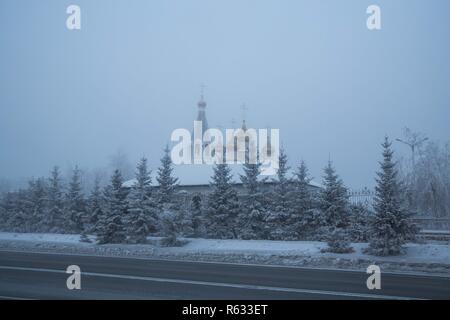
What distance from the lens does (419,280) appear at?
38.1 ft

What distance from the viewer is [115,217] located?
22359 mm

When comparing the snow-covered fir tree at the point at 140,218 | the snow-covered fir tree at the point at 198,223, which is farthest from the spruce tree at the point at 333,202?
the snow-covered fir tree at the point at 140,218

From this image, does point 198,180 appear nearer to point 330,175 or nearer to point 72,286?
point 330,175

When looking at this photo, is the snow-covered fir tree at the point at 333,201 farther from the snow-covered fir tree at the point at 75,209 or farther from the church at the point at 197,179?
the snow-covered fir tree at the point at 75,209

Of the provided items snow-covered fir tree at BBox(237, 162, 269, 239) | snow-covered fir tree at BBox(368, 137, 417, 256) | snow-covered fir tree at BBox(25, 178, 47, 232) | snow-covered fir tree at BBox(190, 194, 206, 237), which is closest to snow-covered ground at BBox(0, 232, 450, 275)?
snow-covered fir tree at BBox(368, 137, 417, 256)

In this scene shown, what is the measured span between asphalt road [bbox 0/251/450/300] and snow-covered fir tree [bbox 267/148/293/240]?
7.21 metres

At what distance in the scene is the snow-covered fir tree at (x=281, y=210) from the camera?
70.8 feet

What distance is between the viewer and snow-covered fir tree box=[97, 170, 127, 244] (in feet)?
73.2

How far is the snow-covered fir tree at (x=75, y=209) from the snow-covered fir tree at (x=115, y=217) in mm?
5958

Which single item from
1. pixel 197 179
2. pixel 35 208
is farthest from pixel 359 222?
pixel 35 208

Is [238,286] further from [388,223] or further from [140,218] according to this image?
[140,218]

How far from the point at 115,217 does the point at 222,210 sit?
6.17 metres

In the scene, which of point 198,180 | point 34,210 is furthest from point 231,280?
point 34,210
